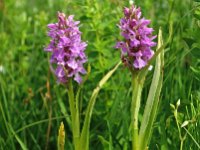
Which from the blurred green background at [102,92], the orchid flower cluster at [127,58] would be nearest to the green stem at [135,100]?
the orchid flower cluster at [127,58]

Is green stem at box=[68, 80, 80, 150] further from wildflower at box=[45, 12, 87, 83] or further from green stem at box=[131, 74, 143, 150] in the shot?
green stem at box=[131, 74, 143, 150]

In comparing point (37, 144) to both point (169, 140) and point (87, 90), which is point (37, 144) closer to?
point (87, 90)

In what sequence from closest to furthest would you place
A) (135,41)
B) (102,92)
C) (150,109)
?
(135,41) < (150,109) < (102,92)

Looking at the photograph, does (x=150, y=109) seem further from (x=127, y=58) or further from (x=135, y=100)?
(x=127, y=58)

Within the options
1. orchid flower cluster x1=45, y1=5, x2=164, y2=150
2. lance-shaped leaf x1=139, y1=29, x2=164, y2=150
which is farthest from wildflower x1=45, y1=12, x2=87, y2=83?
lance-shaped leaf x1=139, y1=29, x2=164, y2=150

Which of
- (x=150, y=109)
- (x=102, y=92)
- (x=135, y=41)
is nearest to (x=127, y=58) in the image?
(x=135, y=41)

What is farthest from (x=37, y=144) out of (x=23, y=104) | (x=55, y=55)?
(x=55, y=55)
